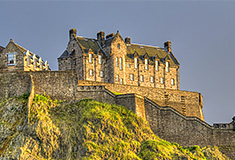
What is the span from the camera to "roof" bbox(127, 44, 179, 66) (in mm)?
88688

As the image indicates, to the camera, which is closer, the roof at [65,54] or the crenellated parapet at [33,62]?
the crenellated parapet at [33,62]

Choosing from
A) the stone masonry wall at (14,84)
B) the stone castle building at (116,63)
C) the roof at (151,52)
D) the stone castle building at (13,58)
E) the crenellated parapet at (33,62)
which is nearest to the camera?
the stone masonry wall at (14,84)

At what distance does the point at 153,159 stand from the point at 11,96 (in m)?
19.9

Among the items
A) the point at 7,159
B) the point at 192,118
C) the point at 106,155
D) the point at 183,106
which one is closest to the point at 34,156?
the point at 7,159

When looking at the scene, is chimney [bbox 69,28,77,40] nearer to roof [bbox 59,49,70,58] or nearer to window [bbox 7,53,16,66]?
roof [bbox 59,49,70,58]

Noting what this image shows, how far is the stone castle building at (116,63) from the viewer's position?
82375mm

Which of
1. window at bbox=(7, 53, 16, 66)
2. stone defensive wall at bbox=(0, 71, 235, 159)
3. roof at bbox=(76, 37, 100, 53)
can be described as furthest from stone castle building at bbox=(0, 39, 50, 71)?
roof at bbox=(76, 37, 100, 53)

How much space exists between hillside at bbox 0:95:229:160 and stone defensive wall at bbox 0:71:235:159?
133 cm

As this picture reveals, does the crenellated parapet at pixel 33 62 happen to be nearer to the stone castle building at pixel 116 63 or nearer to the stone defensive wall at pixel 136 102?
the stone castle building at pixel 116 63

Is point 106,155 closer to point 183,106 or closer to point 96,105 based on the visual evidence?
point 96,105

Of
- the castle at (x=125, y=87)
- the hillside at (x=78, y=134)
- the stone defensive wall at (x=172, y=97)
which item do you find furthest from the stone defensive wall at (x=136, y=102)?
the hillside at (x=78, y=134)

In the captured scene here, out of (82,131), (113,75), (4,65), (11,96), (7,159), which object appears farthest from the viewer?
(113,75)

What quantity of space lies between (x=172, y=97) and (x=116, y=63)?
32.6 feet

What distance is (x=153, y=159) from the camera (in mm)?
66000
